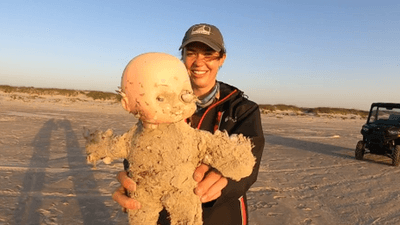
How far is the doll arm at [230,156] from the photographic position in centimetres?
128

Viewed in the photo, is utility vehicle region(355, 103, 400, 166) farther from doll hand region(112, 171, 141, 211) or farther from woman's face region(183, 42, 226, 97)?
doll hand region(112, 171, 141, 211)

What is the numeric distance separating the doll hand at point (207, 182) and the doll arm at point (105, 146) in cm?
36

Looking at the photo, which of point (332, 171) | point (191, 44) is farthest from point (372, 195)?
point (191, 44)

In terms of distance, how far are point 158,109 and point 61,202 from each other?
13.3ft

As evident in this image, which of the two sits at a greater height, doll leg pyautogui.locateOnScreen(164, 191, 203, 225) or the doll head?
the doll head

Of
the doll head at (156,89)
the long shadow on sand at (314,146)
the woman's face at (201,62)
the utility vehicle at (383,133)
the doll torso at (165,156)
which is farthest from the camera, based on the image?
the long shadow on sand at (314,146)

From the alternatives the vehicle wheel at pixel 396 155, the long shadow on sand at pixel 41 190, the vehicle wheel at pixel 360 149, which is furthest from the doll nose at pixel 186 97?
the vehicle wheel at pixel 360 149

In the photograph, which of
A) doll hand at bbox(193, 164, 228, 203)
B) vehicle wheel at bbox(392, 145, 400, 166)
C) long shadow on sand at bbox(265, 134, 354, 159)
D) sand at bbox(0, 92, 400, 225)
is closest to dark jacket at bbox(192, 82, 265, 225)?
doll hand at bbox(193, 164, 228, 203)

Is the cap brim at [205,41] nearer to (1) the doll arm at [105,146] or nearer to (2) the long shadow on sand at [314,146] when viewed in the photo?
(1) the doll arm at [105,146]

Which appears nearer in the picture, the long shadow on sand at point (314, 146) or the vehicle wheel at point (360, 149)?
the vehicle wheel at point (360, 149)

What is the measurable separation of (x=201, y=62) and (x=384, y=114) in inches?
386

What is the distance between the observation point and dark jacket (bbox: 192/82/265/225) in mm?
1612

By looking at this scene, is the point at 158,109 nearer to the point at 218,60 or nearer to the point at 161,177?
the point at 161,177

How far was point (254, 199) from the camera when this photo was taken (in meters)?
5.14
